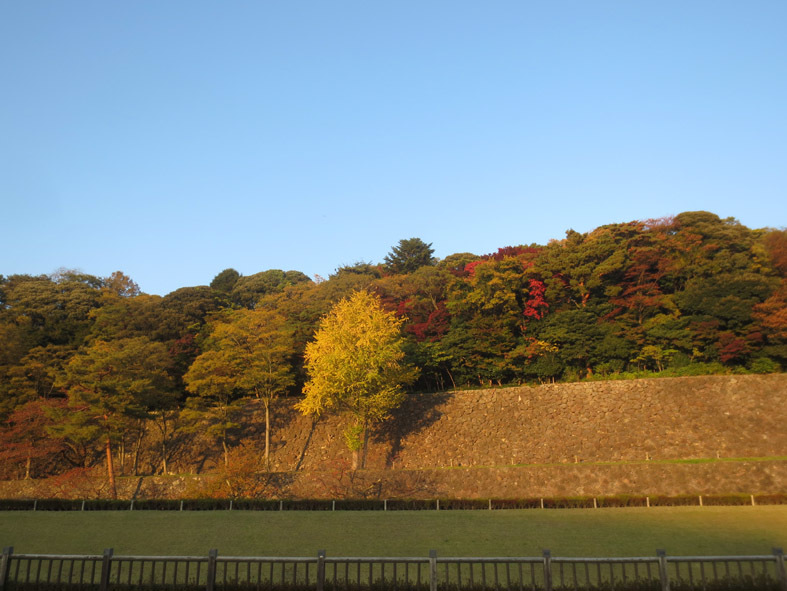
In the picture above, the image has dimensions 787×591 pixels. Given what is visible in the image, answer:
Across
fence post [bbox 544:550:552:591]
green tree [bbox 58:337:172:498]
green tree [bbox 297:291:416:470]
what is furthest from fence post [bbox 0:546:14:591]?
green tree [bbox 58:337:172:498]

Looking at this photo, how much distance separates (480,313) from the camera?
3544 centimetres

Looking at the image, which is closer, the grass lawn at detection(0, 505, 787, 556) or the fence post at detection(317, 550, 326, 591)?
the fence post at detection(317, 550, 326, 591)

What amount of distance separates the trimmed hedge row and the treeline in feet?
18.6

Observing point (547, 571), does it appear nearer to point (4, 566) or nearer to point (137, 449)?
point (4, 566)

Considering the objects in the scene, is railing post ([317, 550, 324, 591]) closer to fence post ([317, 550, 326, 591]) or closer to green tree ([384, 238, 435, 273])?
fence post ([317, 550, 326, 591])

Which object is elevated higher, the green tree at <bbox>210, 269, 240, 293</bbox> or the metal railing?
the green tree at <bbox>210, 269, 240, 293</bbox>

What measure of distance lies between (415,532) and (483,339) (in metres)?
19.7

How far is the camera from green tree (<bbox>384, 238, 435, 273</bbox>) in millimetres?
55094

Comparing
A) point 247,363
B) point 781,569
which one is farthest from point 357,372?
point 781,569

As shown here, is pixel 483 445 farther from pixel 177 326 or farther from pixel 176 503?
pixel 177 326

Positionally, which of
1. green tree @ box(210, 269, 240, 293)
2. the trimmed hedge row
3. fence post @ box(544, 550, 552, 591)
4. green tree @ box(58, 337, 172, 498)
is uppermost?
green tree @ box(210, 269, 240, 293)

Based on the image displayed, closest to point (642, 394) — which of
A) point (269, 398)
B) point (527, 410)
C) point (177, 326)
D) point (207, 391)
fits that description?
point (527, 410)

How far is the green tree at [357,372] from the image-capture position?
27.8 meters

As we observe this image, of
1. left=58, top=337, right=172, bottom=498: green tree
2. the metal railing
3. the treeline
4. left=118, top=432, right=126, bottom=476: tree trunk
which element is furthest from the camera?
left=118, top=432, right=126, bottom=476: tree trunk
